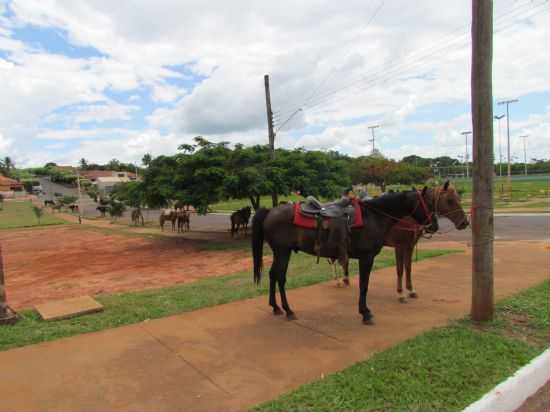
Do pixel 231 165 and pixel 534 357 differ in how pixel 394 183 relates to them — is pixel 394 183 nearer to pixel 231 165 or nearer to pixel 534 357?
pixel 231 165

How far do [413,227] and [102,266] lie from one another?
34.0ft

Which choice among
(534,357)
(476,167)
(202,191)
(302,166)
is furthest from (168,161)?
(534,357)

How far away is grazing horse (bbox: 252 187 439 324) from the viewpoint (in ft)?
17.0

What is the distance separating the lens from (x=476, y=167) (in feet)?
15.5

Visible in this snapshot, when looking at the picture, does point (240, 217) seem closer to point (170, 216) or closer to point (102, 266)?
point (102, 266)

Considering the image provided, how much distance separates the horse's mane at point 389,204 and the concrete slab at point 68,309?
14.0 ft

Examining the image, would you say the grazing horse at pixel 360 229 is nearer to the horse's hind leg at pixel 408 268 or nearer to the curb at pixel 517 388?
the horse's hind leg at pixel 408 268

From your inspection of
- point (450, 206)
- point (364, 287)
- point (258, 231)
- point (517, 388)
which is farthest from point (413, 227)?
point (517, 388)

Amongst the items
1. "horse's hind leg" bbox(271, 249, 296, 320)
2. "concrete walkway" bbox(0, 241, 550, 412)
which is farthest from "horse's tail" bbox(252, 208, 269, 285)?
"concrete walkway" bbox(0, 241, 550, 412)

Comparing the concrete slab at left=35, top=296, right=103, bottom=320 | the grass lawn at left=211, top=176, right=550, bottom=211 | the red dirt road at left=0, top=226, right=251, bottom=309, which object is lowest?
the red dirt road at left=0, top=226, right=251, bottom=309

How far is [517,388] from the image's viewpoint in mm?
3324

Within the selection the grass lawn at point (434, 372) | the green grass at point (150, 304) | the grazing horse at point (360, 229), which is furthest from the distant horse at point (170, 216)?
the grass lawn at point (434, 372)

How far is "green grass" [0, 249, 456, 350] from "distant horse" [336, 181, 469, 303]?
5.61ft

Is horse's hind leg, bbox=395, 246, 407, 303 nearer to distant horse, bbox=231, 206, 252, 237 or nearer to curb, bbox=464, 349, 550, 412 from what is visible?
curb, bbox=464, 349, 550, 412
